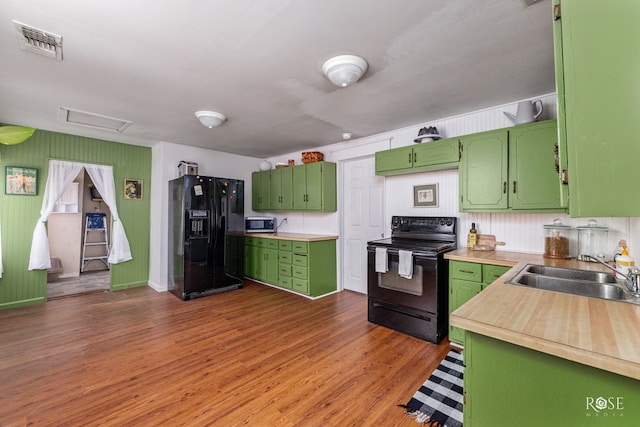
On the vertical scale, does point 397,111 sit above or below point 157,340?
above

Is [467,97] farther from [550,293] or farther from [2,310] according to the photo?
[2,310]

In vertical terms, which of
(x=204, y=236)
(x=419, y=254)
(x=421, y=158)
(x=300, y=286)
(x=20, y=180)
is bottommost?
(x=300, y=286)

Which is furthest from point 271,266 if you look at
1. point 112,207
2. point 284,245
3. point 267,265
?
point 112,207

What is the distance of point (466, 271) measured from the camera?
7.91 feet

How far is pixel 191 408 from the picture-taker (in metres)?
1.75

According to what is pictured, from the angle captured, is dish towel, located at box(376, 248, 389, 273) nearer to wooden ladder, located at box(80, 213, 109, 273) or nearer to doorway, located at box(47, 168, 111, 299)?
doorway, located at box(47, 168, 111, 299)

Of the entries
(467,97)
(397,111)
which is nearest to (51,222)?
(397,111)

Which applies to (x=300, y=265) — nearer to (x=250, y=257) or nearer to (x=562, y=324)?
(x=250, y=257)

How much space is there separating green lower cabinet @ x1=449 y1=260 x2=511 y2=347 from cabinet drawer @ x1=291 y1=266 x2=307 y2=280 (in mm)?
2059

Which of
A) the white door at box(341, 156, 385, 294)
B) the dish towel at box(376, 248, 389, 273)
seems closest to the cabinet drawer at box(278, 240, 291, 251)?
the white door at box(341, 156, 385, 294)

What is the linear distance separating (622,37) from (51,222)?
741 cm

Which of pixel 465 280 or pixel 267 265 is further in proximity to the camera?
pixel 267 265

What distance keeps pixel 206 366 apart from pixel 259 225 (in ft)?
9.70

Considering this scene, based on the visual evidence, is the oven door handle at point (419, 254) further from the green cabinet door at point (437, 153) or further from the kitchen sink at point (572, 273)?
the green cabinet door at point (437, 153)
